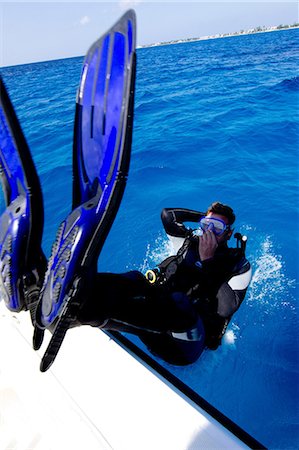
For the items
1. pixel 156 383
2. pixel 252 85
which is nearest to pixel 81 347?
pixel 156 383

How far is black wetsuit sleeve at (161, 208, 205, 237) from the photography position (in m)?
2.82

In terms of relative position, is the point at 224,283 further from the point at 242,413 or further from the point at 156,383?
the point at 242,413

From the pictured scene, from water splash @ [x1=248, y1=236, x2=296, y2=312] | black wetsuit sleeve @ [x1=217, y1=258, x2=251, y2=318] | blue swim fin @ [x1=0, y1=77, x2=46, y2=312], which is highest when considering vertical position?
blue swim fin @ [x1=0, y1=77, x2=46, y2=312]

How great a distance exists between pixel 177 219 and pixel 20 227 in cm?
182

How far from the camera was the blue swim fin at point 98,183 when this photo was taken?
3.22ft

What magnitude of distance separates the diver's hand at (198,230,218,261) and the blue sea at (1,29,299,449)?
1.16 m

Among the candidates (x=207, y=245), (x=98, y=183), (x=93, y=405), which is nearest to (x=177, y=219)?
(x=207, y=245)

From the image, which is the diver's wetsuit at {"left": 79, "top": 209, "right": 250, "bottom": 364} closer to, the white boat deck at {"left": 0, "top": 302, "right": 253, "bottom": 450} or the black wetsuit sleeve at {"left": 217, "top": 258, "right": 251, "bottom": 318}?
the black wetsuit sleeve at {"left": 217, "top": 258, "right": 251, "bottom": 318}

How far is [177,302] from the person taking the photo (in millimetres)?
1485

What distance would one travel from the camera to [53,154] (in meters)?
7.88

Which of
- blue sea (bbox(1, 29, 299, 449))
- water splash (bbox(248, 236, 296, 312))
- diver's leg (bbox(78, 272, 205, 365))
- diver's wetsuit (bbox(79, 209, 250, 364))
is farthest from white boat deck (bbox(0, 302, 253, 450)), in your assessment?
water splash (bbox(248, 236, 296, 312))

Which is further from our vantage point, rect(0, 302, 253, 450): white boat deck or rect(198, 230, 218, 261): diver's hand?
rect(198, 230, 218, 261): diver's hand

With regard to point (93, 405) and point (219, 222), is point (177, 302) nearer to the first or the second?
point (93, 405)

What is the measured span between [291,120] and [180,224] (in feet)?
21.1
